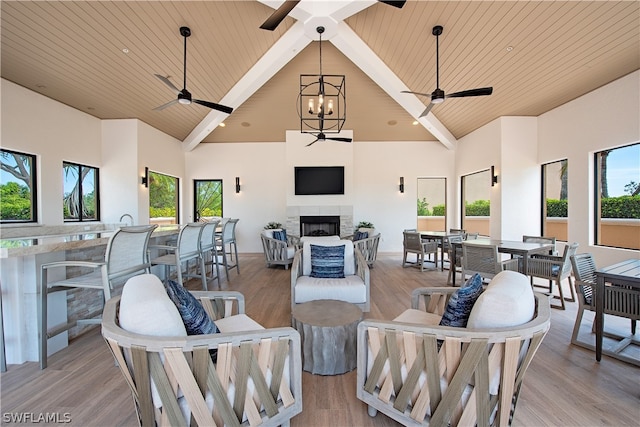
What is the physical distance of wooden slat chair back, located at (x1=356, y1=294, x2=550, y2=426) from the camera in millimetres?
1230

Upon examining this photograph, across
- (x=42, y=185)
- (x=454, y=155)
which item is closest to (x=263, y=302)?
(x=42, y=185)

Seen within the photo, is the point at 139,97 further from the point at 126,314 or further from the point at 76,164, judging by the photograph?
the point at 126,314

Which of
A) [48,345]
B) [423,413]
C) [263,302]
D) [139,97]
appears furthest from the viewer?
[139,97]

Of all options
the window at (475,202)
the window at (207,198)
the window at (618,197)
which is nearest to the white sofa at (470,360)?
the window at (618,197)

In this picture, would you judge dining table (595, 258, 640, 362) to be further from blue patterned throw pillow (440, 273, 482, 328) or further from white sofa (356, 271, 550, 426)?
blue patterned throw pillow (440, 273, 482, 328)

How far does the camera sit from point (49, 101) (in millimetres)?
4336

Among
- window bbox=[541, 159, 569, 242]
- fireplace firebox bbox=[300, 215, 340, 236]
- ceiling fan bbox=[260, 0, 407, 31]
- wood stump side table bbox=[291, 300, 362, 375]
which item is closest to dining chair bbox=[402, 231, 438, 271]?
fireplace firebox bbox=[300, 215, 340, 236]

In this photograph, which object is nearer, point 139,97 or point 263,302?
point 263,302

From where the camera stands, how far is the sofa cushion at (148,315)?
45.8 inches

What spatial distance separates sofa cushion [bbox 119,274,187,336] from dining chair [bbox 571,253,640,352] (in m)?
3.27

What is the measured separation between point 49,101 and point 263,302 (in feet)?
16.0

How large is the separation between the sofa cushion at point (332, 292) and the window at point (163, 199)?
5.31 metres

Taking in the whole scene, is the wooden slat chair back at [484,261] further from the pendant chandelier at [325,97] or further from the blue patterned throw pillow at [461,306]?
the pendant chandelier at [325,97]

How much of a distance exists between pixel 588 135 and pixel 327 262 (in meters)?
4.92
